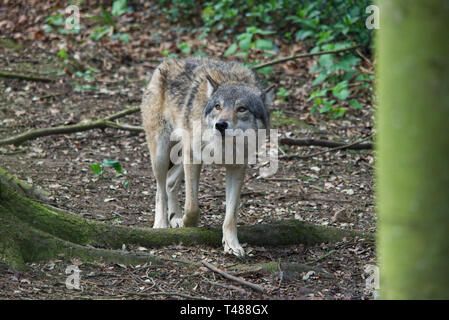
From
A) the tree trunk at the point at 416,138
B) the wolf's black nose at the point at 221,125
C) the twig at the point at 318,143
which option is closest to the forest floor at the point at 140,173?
the twig at the point at 318,143

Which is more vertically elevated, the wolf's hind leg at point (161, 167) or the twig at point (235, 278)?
the wolf's hind leg at point (161, 167)

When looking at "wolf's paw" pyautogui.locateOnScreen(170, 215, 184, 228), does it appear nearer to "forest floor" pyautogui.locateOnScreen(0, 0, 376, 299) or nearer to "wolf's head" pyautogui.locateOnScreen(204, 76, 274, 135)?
"forest floor" pyautogui.locateOnScreen(0, 0, 376, 299)

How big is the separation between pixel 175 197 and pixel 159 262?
1.83 m

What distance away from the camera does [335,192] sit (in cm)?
720

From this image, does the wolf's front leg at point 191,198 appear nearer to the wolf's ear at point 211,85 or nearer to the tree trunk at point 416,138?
the wolf's ear at point 211,85

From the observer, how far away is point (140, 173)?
7.52m

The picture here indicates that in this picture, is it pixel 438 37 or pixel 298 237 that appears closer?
pixel 438 37

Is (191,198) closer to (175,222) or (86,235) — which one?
(175,222)

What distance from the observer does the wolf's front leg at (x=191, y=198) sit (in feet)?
18.1

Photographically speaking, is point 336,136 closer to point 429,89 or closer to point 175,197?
point 175,197

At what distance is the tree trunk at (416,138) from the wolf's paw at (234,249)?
3.20 m

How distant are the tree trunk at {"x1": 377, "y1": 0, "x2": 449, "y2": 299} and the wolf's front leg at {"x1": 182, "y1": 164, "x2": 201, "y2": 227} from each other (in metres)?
3.64

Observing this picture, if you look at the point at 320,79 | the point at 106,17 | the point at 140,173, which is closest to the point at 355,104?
the point at 320,79

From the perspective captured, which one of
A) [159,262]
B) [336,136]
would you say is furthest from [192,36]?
[159,262]
